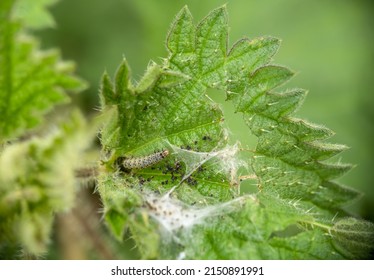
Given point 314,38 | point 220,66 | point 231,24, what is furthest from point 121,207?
point 314,38

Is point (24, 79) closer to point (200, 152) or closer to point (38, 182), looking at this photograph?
point (38, 182)

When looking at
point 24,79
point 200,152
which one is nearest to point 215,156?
point 200,152

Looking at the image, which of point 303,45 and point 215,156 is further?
point 303,45

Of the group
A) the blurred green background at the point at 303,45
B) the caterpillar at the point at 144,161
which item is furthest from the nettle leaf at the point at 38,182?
the blurred green background at the point at 303,45

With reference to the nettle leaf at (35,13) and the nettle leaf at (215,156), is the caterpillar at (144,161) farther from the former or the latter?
the nettle leaf at (35,13)

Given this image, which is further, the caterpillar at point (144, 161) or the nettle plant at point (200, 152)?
the caterpillar at point (144, 161)

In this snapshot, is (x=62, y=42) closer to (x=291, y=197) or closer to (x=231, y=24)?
(x=231, y=24)

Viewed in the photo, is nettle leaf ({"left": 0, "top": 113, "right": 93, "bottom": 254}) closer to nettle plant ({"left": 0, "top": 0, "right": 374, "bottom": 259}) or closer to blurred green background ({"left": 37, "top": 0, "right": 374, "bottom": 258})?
nettle plant ({"left": 0, "top": 0, "right": 374, "bottom": 259})
